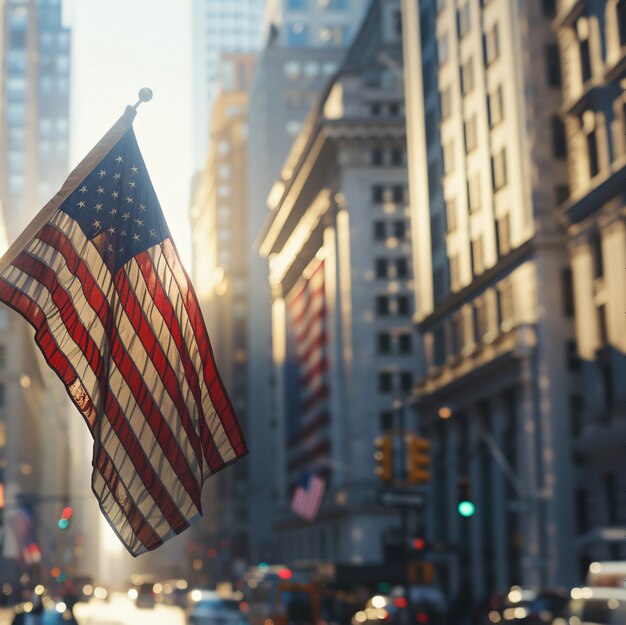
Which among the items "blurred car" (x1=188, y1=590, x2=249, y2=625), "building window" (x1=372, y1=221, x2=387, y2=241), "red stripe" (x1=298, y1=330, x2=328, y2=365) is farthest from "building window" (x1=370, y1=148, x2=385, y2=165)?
"blurred car" (x1=188, y1=590, x2=249, y2=625)

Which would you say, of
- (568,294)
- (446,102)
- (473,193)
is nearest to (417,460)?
(568,294)

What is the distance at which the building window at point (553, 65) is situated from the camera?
67.2 meters

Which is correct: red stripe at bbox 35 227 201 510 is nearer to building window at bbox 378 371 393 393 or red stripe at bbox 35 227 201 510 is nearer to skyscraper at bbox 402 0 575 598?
skyscraper at bbox 402 0 575 598

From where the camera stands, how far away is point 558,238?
64250 millimetres

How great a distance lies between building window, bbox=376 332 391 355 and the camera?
111375mm

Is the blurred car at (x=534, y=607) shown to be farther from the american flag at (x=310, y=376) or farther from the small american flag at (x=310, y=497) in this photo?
the american flag at (x=310, y=376)

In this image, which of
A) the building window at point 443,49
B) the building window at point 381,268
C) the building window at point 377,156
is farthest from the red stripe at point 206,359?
the building window at point 377,156

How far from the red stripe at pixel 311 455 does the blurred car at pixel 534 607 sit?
231 ft

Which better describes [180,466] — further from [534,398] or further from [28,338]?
[28,338]

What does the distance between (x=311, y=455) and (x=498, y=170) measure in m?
61.9

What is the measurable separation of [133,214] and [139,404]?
6.14 feet

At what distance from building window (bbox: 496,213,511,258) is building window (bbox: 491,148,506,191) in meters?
1.70

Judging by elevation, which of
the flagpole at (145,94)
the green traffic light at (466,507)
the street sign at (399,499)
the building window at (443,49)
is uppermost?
the building window at (443,49)

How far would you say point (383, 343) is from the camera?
112 m
